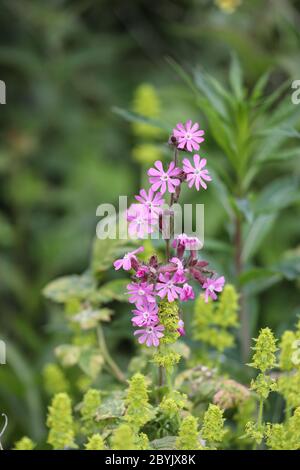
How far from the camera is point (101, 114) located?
3715mm

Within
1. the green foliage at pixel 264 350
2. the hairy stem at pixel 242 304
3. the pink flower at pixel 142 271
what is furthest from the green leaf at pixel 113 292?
the green foliage at pixel 264 350

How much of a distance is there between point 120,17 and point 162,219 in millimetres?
2486

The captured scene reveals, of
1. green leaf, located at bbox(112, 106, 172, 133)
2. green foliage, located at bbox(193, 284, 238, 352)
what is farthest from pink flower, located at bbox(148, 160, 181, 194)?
green leaf, located at bbox(112, 106, 172, 133)

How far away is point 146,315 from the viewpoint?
1.27 meters

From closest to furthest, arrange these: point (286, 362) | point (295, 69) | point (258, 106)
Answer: point (286, 362) → point (258, 106) → point (295, 69)

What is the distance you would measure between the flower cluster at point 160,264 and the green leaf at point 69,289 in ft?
1.45

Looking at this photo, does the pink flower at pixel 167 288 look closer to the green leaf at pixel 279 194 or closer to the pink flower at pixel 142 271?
the pink flower at pixel 142 271

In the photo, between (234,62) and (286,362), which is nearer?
(286,362)

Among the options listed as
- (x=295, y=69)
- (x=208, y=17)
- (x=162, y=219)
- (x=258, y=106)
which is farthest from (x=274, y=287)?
(x=162, y=219)

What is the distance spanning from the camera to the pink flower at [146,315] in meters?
1.26

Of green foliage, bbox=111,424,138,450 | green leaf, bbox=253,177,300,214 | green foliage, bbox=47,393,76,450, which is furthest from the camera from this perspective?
green leaf, bbox=253,177,300,214

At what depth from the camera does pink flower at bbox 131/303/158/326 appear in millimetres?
1264

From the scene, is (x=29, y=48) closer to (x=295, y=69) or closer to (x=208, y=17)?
(x=208, y=17)

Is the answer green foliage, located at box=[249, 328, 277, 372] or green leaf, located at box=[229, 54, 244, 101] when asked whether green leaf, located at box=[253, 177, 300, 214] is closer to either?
green leaf, located at box=[229, 54, 244, 101]
